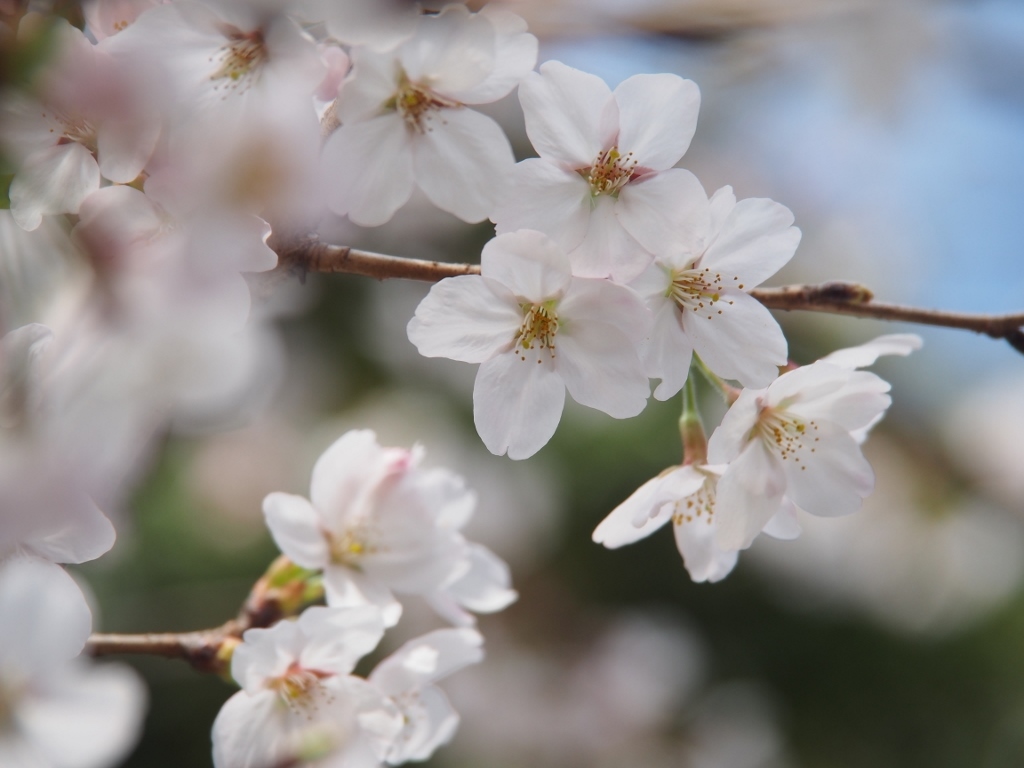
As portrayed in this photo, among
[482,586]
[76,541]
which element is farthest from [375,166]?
[482,586]

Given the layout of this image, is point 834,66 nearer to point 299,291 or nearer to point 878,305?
point 299,291

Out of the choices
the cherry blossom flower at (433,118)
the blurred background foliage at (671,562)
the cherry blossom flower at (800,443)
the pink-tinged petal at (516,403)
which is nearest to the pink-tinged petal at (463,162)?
the cherry blossom flower at (433,118)

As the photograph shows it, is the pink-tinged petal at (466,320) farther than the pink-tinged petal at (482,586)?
No

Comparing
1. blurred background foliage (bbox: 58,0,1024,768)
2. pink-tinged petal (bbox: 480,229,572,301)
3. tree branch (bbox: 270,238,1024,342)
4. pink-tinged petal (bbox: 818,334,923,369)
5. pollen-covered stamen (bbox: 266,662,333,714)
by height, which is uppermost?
pink-tinged petal (bbox: 480,229,572,301)

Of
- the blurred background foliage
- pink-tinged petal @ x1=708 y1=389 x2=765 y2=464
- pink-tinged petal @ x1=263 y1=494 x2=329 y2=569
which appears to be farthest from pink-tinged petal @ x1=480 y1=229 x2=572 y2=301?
the blurred background foliage

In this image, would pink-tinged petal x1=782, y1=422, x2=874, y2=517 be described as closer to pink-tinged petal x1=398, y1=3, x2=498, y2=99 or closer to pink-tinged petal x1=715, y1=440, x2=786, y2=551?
pink-tinged petal x1=715, y1=440, x2=786, y2=551

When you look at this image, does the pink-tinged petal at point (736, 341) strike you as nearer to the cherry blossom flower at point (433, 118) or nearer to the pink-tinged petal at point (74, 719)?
the cherry blossom flower at point (433, 118)

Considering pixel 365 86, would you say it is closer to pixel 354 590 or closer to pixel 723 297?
pixel 723 297
